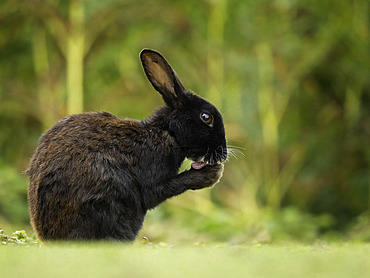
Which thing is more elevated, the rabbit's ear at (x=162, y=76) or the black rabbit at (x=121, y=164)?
the rabbit's ear at (x=162, y=76)

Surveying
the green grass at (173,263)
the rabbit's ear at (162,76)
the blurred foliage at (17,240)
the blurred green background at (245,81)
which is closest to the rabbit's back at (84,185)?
the blurred foliage at (17,240)

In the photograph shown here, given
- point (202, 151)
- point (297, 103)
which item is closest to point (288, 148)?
point (297, 103)

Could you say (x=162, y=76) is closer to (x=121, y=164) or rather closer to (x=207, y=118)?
(x=207, y=118)

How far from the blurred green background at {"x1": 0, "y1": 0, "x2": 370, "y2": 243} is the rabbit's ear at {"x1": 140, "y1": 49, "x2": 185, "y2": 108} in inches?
224

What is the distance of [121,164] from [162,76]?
2.63 ft

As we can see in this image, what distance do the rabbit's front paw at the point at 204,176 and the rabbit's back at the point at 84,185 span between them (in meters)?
0.42

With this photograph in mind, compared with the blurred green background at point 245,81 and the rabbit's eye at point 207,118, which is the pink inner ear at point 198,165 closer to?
the rabbit's eye at point 207,118

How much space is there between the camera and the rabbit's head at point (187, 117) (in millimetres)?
4578

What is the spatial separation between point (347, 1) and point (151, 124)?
26.2ft

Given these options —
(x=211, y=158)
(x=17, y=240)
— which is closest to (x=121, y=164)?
(x=211, y=158)

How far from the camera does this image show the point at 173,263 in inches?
110

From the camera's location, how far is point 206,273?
2594 millimetres

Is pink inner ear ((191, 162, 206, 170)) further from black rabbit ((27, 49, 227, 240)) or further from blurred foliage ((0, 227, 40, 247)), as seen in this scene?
blurred foliage ((0, 227, 40, 247))

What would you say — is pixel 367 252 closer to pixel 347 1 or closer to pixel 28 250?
pixel 28 250
